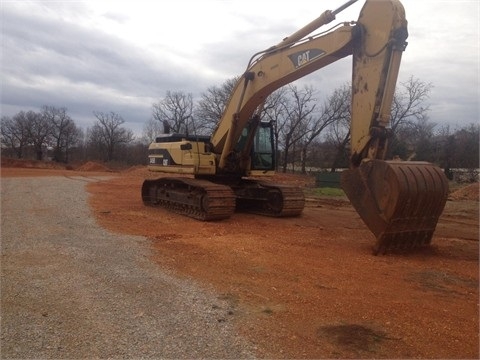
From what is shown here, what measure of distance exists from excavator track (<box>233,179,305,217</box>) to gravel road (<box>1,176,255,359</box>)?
504cm

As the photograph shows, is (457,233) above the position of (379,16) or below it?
below

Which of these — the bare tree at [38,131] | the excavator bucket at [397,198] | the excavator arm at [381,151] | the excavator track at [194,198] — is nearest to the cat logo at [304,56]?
the excavator arm at [381,151]

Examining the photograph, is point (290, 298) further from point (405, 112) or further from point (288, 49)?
point (405, 112)

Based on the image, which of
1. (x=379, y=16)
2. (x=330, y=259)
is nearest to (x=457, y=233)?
(x=330, y=259)

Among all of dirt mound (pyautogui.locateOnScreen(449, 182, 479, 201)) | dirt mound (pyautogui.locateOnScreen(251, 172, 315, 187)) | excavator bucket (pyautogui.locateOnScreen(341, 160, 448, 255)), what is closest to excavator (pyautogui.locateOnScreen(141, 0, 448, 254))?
excavator bucket (pyautogui.locateOnScreen(341, 160, 448, 255))

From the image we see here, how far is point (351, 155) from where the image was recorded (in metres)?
8.28

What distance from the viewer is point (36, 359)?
146 inches

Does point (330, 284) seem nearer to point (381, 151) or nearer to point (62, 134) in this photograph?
point (381, 151)

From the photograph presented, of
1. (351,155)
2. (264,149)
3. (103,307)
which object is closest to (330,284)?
(103,307)

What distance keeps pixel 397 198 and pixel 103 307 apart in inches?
Result: 182

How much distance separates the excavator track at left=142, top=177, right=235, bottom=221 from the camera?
37.0 ft

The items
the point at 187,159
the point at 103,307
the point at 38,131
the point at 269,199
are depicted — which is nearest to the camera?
the point at 103,307

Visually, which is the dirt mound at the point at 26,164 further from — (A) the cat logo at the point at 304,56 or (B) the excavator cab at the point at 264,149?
(A) the cat logo at the point at 304,56

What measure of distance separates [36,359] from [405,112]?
162 ft
